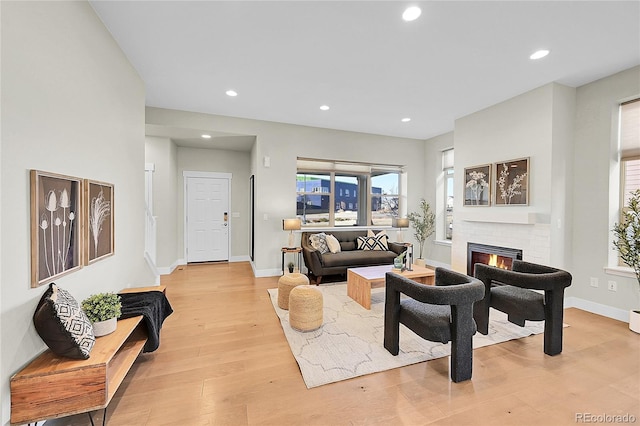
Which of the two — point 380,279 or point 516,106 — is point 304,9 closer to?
point 380,279

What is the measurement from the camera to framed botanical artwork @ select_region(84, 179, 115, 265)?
6.72 feet

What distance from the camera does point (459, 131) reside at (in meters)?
4.69

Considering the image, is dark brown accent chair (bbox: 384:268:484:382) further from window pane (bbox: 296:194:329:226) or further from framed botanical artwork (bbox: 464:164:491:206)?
window pane (bbox: 296:194:329:226)

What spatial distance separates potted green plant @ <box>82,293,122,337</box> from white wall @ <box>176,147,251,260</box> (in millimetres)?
4353

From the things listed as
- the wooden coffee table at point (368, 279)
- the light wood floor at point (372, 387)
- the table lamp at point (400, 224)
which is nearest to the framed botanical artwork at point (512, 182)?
the wooden coffee table at point (368, 279)

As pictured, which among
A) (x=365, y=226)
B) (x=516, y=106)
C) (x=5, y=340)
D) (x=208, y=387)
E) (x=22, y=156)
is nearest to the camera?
A: (x=5, y=340)

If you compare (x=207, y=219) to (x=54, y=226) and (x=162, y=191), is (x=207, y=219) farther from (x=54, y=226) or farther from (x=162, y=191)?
(x=54, y=226)

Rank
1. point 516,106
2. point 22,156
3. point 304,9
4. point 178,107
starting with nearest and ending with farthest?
point 22,156 → point 304,9 → point 516,106 → point 178,107

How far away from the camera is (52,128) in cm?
166

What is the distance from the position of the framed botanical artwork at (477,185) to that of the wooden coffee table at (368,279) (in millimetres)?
1642

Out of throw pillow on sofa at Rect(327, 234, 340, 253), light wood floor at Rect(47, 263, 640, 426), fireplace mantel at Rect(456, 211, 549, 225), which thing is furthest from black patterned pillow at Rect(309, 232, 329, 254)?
fireplace mantel at Rect(456, 211, 549, 225)

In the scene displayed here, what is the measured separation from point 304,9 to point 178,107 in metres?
3.11

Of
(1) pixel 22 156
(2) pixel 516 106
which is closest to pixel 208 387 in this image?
(1) pixel 22 156

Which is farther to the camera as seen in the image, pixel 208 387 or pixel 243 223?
pixel 243 223
